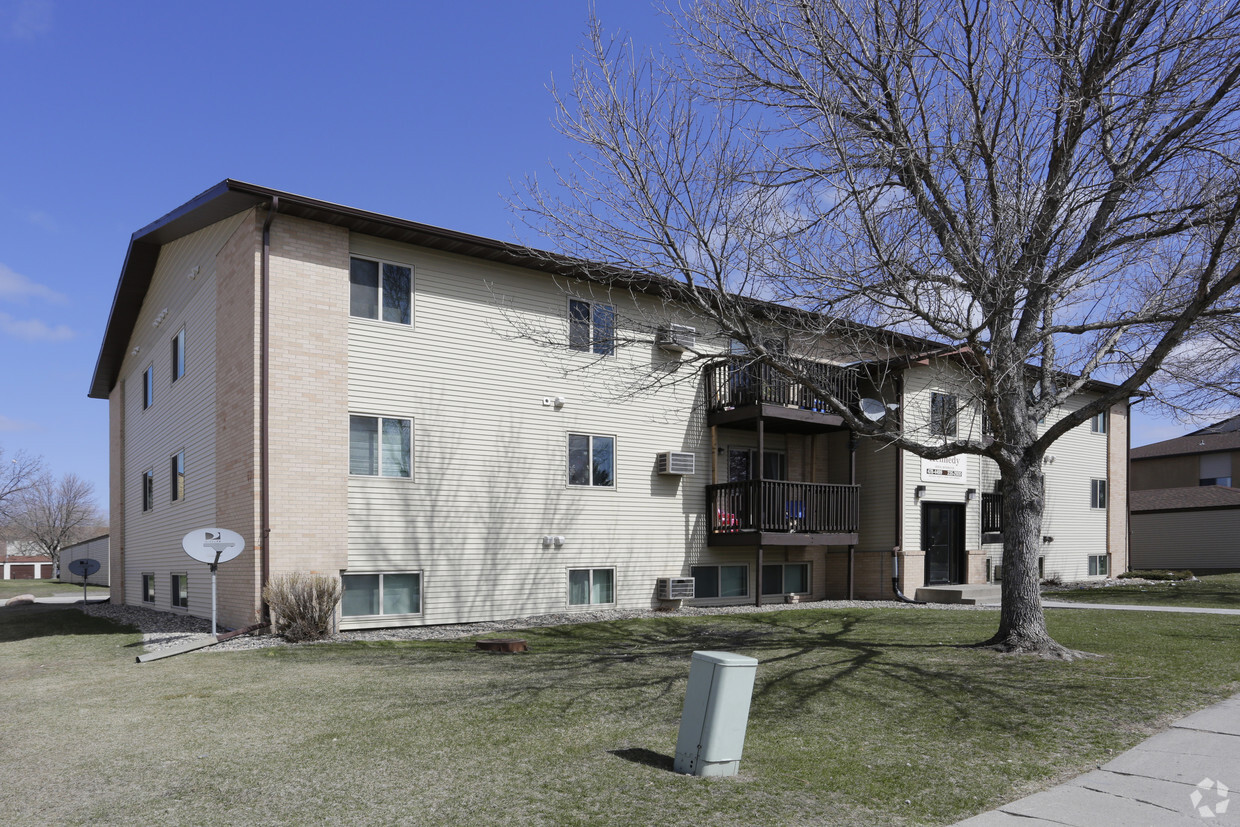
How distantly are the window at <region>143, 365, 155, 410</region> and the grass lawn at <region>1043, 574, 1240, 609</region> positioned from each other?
20.7m

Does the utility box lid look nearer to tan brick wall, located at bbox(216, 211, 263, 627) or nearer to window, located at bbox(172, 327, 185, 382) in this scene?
tan brick wall, located at bbox(216, 211, 263, 627)

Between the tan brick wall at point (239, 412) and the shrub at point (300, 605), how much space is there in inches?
15.7

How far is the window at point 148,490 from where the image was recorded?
797 inches

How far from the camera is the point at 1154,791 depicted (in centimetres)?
528

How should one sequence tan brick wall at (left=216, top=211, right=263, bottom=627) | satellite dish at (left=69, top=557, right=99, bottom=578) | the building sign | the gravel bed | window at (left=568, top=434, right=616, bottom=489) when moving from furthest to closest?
1. satellite dish at (left=69, top=557, right=99, bottom=578)
2. the building sign
3. window at (left=568, top=434, right=616, bottom=489)
4. tan brick wall at (left=216, top=211, right=263, bottom=627)
5. the gravel bed

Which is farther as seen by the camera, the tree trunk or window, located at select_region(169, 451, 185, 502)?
window, located at select_region(169, 451, 185, 502)

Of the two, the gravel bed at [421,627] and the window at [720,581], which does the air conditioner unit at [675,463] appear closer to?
the window at [720,581]

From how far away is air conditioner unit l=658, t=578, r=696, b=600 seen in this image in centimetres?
1731

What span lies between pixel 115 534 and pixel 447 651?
55.7 feet

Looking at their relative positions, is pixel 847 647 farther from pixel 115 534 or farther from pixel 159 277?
pixel 115 534

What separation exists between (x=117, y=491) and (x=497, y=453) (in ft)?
46.1

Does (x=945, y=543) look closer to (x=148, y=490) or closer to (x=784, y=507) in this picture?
(x=784, y=507)

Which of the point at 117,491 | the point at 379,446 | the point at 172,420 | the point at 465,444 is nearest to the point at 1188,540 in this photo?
the point at 465,444

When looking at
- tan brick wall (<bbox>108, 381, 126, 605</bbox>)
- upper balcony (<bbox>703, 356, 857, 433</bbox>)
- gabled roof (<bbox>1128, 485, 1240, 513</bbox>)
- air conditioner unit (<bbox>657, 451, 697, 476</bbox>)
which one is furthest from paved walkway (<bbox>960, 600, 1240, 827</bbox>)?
gabled roof (<bbox>1128, 485, 1240, 513</bbox>)
